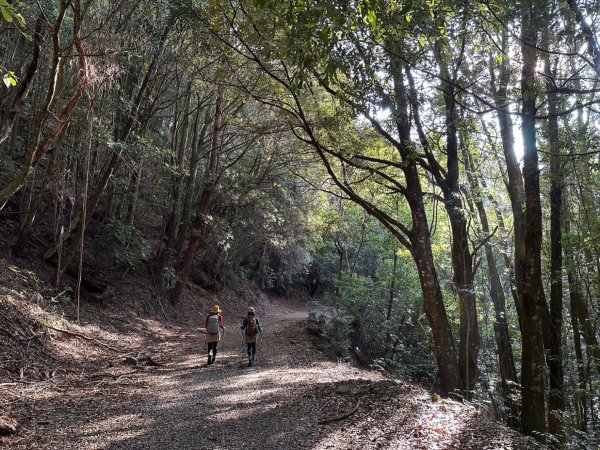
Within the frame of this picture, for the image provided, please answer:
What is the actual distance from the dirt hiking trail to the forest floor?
2 cm

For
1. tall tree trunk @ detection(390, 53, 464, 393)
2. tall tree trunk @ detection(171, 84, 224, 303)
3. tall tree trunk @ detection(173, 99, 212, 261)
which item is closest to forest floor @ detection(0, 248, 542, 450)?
tall tree trunk @ detection(390, 53, 464, 393)

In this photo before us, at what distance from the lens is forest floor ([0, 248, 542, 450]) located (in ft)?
18.7

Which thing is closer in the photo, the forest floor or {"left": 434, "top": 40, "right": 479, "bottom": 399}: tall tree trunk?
the forest floor

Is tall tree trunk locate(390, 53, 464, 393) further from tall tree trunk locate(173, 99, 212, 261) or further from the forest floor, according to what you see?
tall tree trunk locate(173, 99, 212, 261)

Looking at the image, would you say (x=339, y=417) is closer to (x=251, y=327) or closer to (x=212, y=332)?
(x=251, y=327)

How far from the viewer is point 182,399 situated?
306 inches

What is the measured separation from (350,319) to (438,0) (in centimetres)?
1456

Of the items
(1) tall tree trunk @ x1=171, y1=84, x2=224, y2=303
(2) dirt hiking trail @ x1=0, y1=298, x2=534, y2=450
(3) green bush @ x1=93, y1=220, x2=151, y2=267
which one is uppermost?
(1) tall tree trunk @ x1=171, y1=84, x2=224, y2=303

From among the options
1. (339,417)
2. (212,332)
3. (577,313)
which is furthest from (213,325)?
(577,313)

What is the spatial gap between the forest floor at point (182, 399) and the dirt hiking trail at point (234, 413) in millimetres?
17

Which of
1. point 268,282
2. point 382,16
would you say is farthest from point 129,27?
point 268,282

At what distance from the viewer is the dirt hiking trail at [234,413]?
220 inches

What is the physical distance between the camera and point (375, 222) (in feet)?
99.3

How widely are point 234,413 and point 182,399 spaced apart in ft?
4.51
